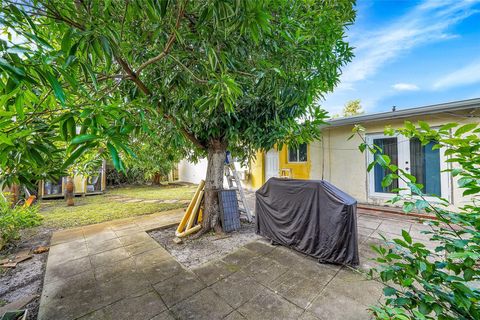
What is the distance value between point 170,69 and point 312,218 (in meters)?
2.73

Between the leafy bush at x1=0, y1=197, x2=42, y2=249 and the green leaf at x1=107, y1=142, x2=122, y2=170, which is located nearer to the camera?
the green leaf at x1=107, y1=142, x2=122, y2=170

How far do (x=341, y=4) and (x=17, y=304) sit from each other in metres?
5.65

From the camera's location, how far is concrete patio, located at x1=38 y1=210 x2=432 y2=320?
1.84m

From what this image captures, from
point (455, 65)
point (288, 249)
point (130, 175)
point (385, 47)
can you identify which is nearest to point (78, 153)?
point (288, 249)

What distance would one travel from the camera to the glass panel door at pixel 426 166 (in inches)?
177

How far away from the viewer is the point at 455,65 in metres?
5.61

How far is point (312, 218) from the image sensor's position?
2.78 metres

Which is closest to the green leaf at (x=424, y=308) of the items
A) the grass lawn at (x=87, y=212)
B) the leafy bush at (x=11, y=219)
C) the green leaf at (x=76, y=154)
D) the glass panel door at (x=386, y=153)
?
the green leaf at (x=76, y=154)

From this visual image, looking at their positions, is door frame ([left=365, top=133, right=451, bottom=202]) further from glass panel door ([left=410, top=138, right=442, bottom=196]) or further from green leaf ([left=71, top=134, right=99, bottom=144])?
green leaf ([left=71, top=134, right=99, bottom=144])

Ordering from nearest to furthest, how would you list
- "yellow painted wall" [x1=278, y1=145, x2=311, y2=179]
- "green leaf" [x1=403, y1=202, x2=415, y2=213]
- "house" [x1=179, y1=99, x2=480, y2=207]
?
"green leaf" [x1=403, y1=202, x2=415, y2=213], "house" [x1=179, y1=99, x2=480, y2=207], "yellow painted wall" [x1=278, y1=145, x2=311, y2=179]

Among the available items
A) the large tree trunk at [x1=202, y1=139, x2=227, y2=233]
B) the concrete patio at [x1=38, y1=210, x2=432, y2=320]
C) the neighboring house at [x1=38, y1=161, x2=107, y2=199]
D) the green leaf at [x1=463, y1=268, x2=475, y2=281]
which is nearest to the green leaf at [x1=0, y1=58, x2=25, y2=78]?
the green leaf at [x1=463, y1=268, x2=475, y2=281]

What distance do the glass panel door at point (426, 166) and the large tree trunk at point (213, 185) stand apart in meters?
4.78

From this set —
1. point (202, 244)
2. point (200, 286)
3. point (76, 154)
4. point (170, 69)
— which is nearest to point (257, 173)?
point (202, 244)

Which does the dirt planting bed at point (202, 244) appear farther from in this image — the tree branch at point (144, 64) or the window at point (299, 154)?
the window at point (299, 154)
